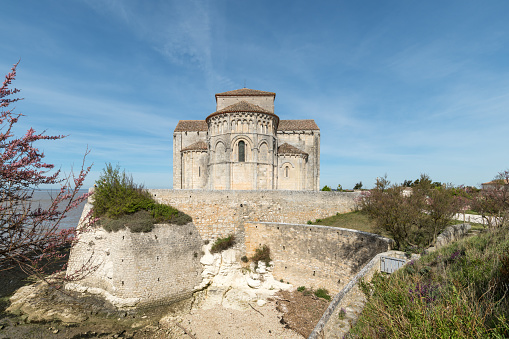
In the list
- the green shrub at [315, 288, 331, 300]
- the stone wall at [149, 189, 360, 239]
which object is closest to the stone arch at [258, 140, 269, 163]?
the stone wall at [149, 189, 360, 239]

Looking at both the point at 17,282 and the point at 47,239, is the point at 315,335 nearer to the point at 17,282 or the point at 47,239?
the point at 47,239

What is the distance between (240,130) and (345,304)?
656 inches

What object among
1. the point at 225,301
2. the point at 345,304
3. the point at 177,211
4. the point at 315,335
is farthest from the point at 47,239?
the point at 177,211

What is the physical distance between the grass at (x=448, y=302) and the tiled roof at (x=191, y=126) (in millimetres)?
23217

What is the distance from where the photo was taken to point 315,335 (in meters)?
5.08

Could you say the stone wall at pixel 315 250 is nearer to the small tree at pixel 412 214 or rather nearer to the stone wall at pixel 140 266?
the small tree at pixel 412 214

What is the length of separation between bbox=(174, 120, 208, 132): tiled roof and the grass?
23217 millimetres

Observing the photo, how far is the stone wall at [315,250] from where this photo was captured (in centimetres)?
1166

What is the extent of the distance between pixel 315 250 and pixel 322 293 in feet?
7.97

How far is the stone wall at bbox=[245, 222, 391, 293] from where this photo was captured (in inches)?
459

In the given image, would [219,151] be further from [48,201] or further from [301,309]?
[48,201]

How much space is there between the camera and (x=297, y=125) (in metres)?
26.1

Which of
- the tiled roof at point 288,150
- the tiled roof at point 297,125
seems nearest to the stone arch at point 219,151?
the tiled roof at point 288,150

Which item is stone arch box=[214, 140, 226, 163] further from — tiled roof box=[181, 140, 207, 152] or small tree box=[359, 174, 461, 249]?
small tree box=[359, 174, 461, 249]
